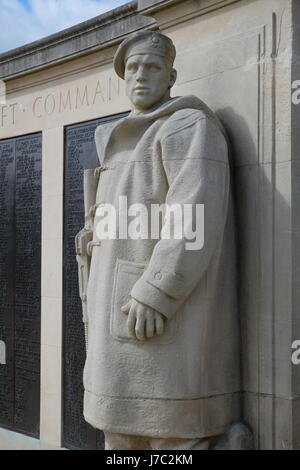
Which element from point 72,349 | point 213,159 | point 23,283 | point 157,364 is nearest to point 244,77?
point 213,159

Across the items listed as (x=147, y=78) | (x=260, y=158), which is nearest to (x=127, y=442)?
(x=260, y=158)

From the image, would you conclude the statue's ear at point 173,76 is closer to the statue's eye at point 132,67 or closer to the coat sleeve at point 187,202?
the statue's eye at point 132,67

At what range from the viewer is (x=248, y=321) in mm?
4188

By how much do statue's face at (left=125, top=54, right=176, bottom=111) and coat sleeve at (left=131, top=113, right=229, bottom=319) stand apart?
13.5 inches

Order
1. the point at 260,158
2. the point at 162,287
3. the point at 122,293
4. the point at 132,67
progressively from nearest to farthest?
the point at 162,287 < the point at 122,293 < the point at 260,158 < the point at 132,67

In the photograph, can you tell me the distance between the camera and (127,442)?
13.5 ft

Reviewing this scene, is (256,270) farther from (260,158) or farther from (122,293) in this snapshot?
(122,293)

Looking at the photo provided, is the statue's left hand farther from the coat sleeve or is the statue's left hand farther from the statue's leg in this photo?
the statue's leg

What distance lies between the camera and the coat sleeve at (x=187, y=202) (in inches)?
149

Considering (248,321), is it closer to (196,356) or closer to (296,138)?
(196,356)

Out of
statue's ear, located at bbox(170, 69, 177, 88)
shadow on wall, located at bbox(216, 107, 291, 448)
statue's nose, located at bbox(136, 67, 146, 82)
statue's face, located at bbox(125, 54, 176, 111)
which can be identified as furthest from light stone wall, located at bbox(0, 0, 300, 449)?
statue's nose, located at bbox(136, 67, 146, 82)

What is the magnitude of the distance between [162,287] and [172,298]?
Result: 99 millimetres
